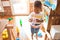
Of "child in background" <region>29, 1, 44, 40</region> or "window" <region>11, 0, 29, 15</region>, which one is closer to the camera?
"child in background" <region>29, 1, 44, 40</region>

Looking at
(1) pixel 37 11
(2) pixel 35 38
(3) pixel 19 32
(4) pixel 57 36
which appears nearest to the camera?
(4) pixel 57 36

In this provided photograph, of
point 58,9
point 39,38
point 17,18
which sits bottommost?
point 39,38

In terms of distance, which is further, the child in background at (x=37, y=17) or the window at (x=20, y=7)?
the window at (x=20, y=7)

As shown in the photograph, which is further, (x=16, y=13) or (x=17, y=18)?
(x=16, y=13)

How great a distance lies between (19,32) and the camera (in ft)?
8.42

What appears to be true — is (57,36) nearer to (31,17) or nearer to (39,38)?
(31,17)

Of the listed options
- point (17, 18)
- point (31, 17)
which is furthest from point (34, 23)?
point (17, 18)

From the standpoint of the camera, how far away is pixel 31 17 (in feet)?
6.02

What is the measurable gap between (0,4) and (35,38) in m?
1.86

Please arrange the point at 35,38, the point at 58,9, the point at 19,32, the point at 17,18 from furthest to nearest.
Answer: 1. the point at 17,18
2. the point at 19,32
3. the point at 35,38
4. the point at 58,9

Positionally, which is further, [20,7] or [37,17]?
[20,7]

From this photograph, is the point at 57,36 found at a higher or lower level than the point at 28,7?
lower

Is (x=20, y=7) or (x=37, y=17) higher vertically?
(x=20, y=7)

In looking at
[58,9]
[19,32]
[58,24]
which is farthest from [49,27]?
[19,32]
